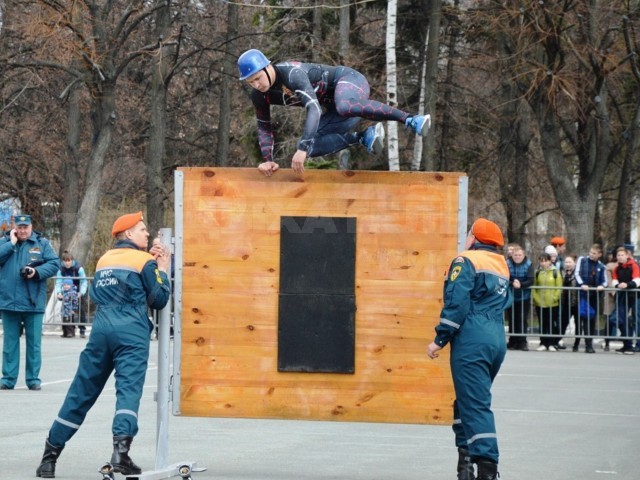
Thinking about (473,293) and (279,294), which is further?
(279,294)

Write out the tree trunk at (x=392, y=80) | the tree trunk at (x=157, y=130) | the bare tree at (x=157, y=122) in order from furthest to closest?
the tree trunk at (x=157, y=130)
the bare tree at (x=157, y=122)
the tree trunk at (x=392, y=80)

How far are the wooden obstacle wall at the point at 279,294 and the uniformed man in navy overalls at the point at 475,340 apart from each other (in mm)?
458

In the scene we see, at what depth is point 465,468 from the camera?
930cm

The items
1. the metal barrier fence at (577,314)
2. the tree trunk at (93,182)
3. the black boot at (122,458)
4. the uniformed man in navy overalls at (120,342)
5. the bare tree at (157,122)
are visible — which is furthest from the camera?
the bare tree at (157,122)

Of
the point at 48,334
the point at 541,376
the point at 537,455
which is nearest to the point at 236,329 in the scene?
the point at 537,455

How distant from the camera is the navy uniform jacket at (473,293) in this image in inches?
352

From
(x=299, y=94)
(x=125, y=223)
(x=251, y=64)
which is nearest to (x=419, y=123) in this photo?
(x=299, y=94)

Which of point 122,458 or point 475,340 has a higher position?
point 475,340

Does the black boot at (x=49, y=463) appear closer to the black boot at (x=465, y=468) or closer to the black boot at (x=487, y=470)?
the black boot at (x=465, y=468)

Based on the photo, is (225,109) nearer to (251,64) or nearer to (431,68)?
(431,68)

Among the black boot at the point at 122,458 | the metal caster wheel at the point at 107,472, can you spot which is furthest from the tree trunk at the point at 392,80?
the metal caster wheel at the point at 107,472

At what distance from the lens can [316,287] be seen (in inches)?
376

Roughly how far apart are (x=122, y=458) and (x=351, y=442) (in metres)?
3.44

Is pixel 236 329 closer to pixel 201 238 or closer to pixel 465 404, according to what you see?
pixel 201 238
